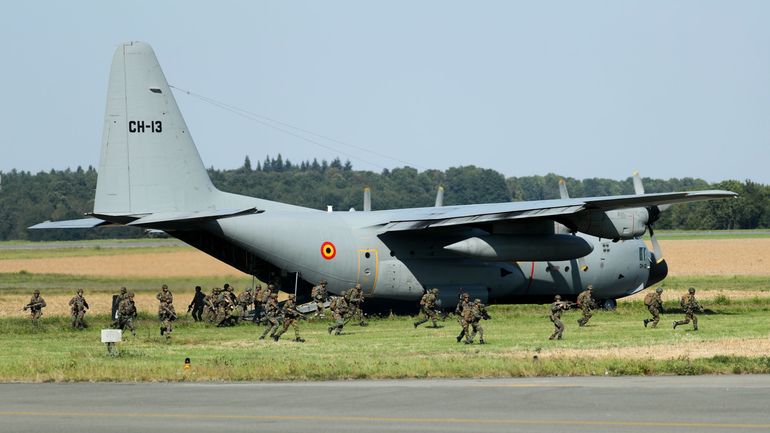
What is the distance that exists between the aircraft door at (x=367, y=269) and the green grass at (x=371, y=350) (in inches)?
48.1

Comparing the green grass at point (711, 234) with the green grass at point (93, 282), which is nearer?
the green grass at point (93, 282)

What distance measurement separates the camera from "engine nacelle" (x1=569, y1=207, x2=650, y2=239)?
3744cm

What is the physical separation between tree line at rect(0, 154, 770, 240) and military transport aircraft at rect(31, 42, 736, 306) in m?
48.2

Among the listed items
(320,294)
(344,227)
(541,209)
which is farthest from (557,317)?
(344,227)

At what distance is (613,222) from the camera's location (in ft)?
123

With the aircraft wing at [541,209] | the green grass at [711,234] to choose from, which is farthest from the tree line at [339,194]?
the aircraft wing at [541,209]

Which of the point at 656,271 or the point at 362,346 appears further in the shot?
the point at 656,271

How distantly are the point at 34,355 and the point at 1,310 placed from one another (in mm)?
16168

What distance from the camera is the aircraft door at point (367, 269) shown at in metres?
37.5

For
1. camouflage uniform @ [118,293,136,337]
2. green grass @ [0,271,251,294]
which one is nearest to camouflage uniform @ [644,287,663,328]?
camouflage uniform @ [118,293,136,337]

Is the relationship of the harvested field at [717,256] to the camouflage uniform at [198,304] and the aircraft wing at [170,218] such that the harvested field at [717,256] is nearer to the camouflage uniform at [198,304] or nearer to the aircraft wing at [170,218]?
the camouflage uniform at [198,304]

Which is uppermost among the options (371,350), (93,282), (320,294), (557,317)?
(93,282)

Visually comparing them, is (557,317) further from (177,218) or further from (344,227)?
(177,218)

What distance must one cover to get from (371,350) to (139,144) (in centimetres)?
1063
